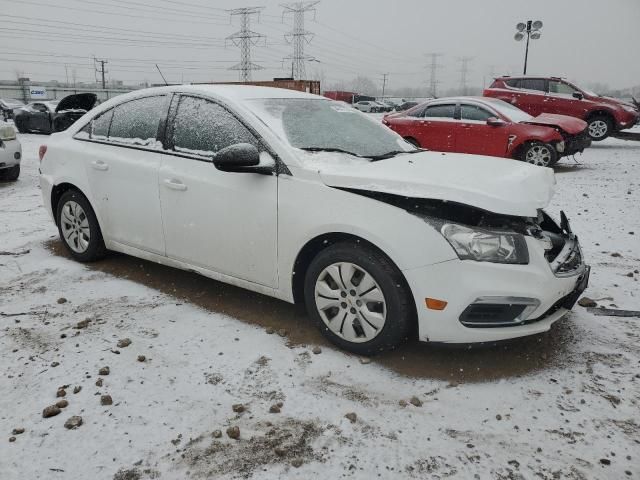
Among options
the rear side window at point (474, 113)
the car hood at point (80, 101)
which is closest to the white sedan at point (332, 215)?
the rear side window at point (474, 113)

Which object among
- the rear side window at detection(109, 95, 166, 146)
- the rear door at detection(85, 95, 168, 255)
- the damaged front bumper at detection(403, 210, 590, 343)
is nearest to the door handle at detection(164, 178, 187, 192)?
the rear door at detection(85, 95, 168, 255)

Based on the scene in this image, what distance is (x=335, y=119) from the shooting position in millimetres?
3811

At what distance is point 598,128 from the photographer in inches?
514

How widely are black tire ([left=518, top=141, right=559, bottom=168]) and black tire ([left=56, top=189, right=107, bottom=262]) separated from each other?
7.70 m

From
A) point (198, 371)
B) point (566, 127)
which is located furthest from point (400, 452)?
point (566, 127)

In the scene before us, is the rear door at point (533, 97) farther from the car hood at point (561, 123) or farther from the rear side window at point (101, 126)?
the rear side window at point (101, 126)

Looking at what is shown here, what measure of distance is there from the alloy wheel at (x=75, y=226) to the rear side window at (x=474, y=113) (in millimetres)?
7408

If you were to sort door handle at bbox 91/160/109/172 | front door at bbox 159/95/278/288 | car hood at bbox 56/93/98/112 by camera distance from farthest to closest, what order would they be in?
car hood at bbox 56/93/98/112 < door handle at bbox 91/160/109/172 < front door at bbox 159/95/278/288

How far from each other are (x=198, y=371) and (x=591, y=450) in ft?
6.73

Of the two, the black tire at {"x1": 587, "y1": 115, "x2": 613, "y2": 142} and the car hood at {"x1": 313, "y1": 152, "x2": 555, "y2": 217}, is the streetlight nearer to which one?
the black tire at {"x1": 587, "y1": 115, "x2": 613, "y2": 142}

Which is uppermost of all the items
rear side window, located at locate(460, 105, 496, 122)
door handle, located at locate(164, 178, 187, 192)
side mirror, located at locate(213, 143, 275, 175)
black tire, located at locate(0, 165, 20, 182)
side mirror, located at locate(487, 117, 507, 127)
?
rear side window, located at locate(460, 105, 496, 122)

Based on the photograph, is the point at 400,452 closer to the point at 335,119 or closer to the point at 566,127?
the point at 335,119

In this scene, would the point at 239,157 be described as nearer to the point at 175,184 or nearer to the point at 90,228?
the point at 175,184

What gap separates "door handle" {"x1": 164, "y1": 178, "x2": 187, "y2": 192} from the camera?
3525mm
